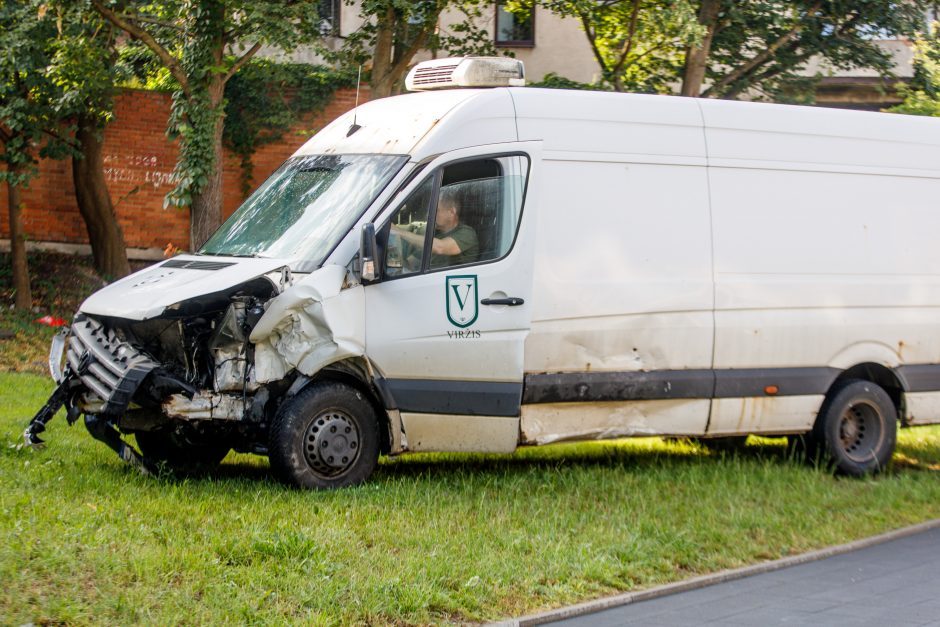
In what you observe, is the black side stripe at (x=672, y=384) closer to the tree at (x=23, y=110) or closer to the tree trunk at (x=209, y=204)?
the tree trunk at (x=209, y=204)

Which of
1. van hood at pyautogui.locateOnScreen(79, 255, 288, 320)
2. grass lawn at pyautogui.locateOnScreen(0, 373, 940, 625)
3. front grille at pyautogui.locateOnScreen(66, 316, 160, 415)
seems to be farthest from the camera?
van hood at pyautogui.locateOnScreen(79, 255, 288, 320)

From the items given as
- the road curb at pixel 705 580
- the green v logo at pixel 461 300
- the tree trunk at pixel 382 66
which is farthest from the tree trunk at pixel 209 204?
the road curb at pixel 705 580

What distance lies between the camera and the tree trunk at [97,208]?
60.8 ft

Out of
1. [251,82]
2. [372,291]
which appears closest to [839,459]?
[372,291]

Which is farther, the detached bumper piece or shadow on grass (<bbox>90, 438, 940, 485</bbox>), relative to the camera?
shadow on grass (<bbox>90, 438, 940, 485</bbox>)

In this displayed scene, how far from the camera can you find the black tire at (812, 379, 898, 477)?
982cm

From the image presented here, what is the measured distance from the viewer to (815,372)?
9.70m

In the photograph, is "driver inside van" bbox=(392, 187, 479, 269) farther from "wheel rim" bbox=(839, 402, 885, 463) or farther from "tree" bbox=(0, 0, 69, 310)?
"tree" bbox=(0, 0, 69, 310)

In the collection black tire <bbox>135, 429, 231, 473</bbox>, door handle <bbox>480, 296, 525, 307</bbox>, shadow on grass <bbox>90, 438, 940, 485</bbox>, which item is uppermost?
door handle <bbox>480, 296, 525, 307</bbox>

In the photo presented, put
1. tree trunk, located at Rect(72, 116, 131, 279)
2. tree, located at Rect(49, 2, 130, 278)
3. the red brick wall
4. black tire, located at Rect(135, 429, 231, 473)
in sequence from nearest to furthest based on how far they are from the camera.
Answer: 1. black tire, located at Rect(135, 429, 231, 473)
2. tree, located at Rect(49, 2, 130, 278)
3. tree trunk, located at Rect(72, 116, 131, 279)
4. the red brick wall

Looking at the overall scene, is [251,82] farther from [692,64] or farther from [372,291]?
A: [372,291]

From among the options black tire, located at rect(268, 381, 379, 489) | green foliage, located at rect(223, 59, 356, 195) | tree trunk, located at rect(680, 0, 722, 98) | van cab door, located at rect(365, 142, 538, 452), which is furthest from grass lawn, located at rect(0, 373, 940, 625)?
green foliage, located at rect(223, 59, 356, 195)

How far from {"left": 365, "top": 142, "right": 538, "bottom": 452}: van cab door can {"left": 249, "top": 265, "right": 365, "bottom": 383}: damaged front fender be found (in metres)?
0.24

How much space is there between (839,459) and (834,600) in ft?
11.6
